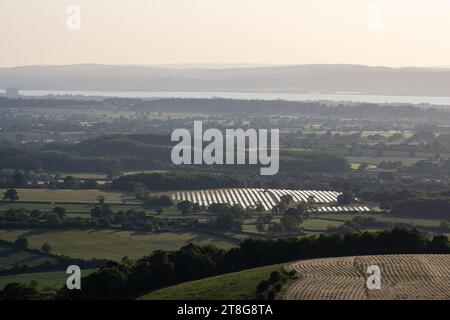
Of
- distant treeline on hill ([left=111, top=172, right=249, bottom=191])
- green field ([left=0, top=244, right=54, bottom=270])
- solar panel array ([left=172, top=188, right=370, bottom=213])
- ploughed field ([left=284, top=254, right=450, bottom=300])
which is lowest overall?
solar panel array ([left=172, top=188, right=370, bottom=213])

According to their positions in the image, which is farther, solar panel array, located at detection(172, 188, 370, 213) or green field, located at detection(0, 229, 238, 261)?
solar panel array, located at detection(172, 188, 370, 213)

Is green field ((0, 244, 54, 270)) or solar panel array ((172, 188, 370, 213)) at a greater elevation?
green field ((0, 244, 54, 270))

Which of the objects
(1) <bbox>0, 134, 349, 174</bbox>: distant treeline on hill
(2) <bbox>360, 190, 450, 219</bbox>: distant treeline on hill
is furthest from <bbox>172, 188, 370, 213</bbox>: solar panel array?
(1) <bbox>0, 134, 349, 174</bbox>: distant treeline on hill

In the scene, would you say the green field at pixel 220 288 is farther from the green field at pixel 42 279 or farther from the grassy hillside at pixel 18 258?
the grassy hillside at pixel 18 258

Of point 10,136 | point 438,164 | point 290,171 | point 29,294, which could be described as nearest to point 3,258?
point 29,294

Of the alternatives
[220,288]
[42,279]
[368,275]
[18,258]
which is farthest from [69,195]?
[368,275]

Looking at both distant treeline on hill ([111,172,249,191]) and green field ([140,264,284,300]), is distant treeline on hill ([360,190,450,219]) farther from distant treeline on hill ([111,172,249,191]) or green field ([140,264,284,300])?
green field ([140,264,284,300])

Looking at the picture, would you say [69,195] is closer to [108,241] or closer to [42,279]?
[108,241]
